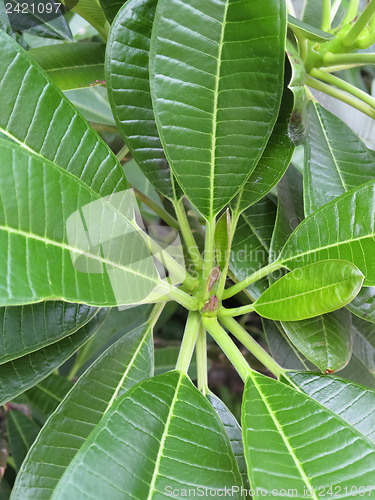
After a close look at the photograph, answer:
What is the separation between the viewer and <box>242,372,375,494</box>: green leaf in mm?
443

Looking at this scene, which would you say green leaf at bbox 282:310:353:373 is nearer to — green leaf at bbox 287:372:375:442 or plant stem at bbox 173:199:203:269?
green leaf at bbox 287:372:375:442

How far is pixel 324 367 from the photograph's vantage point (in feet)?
2.10

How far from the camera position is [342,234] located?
0.60m

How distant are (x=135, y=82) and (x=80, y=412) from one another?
465mm

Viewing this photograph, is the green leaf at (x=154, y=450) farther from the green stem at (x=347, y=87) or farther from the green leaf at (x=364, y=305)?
the green stem at (x=347, y=87)

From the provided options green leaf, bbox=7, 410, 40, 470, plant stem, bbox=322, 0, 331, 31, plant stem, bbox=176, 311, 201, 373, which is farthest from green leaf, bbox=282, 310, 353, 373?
green leaf, bbox=7, 410, 40, 470

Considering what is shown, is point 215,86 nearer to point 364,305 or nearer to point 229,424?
point 364,305

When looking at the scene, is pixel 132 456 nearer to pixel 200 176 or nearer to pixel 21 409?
pixel 200 176

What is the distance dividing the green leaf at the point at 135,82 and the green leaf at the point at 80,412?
0.28 metres

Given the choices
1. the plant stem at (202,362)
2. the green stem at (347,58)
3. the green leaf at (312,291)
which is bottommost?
the plant stem at (202,362)

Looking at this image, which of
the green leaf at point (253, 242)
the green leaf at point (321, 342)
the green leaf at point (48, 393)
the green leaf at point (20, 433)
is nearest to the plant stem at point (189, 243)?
the green leaf at point (253, 242)

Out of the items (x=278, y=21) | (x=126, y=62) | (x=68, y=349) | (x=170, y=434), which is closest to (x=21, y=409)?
(x=68, y=349)

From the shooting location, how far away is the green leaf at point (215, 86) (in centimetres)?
53

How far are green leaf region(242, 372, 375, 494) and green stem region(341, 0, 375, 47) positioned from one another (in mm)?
533
